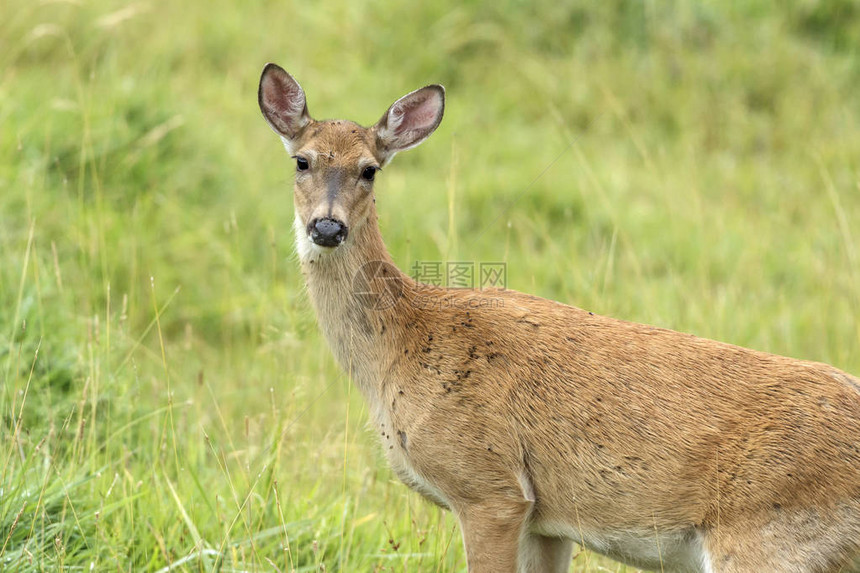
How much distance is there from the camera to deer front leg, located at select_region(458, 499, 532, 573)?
4.18 metres

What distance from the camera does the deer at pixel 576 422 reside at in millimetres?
3842

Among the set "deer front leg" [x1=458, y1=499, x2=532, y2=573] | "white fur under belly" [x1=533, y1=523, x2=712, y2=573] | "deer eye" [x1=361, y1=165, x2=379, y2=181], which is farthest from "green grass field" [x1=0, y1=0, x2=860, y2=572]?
"white fur under belly" [x1=533, y1=523, x2=712, y2=573]

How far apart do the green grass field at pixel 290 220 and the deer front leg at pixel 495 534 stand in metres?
0.41

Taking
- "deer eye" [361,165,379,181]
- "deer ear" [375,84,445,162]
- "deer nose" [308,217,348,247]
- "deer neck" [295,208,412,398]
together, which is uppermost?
"deer ear" [375,84,445,162]

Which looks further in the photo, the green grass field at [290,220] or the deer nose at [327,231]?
the green grass field at [290,220]

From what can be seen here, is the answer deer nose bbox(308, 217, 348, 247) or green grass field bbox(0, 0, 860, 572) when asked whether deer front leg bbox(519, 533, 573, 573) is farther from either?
deer nose bbox(308, 217, 348, 247)

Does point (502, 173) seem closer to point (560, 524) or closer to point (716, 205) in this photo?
point (716, 205)

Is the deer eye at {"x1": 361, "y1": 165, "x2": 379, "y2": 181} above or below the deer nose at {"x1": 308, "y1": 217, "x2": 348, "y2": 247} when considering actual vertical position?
above

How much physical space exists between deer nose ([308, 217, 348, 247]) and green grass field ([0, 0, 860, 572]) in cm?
61

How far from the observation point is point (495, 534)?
13.7 ft

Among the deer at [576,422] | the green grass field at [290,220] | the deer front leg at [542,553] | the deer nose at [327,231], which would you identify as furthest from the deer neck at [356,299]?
the deer front leg at [542,553]

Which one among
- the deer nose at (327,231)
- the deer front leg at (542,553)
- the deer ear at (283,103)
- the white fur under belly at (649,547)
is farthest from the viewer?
the deer ear at (283,103)

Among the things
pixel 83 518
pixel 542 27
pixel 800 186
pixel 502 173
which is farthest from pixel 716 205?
pixel 83 518

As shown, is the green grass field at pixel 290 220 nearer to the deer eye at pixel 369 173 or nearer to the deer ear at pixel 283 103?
the deer ear at pixel 283 103
